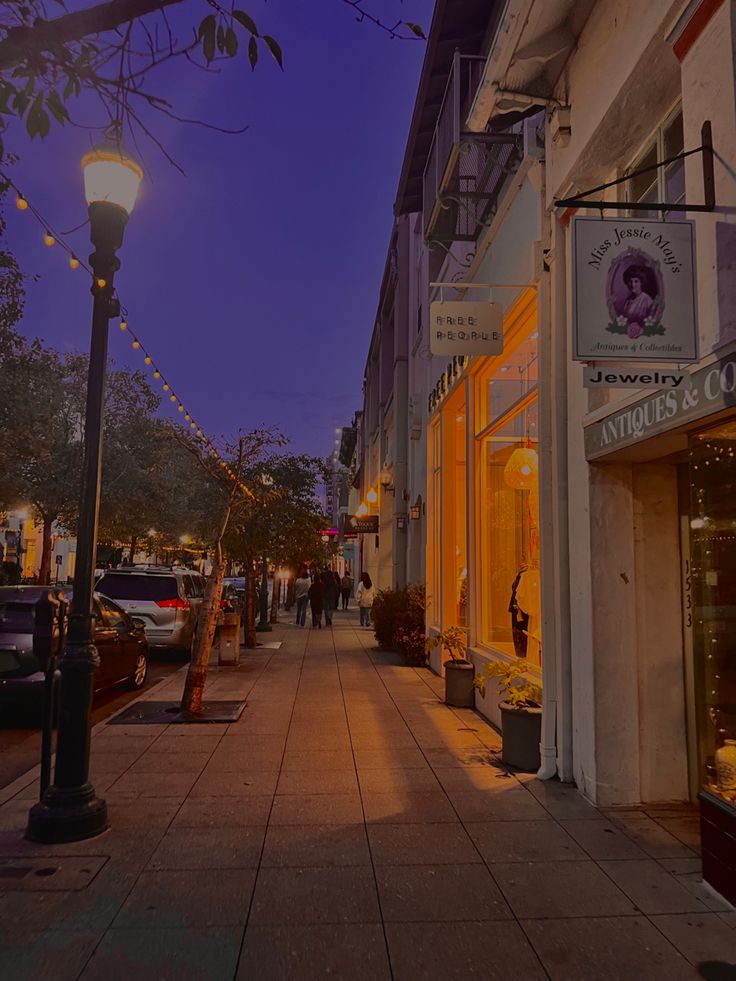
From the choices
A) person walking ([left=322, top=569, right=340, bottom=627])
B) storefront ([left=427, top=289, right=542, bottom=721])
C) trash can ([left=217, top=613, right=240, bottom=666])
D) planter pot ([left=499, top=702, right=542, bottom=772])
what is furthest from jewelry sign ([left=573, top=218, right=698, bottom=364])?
person walking ([left=322, top=569, right=340, bottom=627])

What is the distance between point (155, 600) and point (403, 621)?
15.7 feet

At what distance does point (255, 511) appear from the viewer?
15016 millimetres

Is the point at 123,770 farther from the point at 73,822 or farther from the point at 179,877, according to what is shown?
the point at 179,877

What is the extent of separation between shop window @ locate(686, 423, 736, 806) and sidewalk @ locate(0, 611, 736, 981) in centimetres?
73

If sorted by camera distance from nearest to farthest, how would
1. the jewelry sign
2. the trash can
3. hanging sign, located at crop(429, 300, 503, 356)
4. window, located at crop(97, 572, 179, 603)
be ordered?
1. the jewelry sign
2. hanging sign, located at crop(429, 300, 503, 356)
3. the trash can
4. window, located at crop(97, 572, 179, 603)

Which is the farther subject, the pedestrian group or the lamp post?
the pedestrian group

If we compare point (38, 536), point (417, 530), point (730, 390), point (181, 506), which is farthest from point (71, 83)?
point (38, 536)

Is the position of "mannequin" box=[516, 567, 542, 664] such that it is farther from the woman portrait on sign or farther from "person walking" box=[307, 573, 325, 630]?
"person walking" box=[307, 573, 325, 630]

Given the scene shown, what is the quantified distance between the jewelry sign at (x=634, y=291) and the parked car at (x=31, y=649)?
537 cm

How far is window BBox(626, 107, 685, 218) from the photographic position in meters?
5.32

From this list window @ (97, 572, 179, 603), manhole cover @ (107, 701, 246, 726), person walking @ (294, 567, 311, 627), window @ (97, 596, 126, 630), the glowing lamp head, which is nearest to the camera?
the glowing lamp head

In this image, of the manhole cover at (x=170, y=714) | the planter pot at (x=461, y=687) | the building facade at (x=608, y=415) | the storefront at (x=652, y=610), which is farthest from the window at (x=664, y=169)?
the manhole cover at (x=170, y=714)

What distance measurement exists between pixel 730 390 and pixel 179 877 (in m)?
4.10

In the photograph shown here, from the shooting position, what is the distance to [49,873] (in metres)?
4.17
